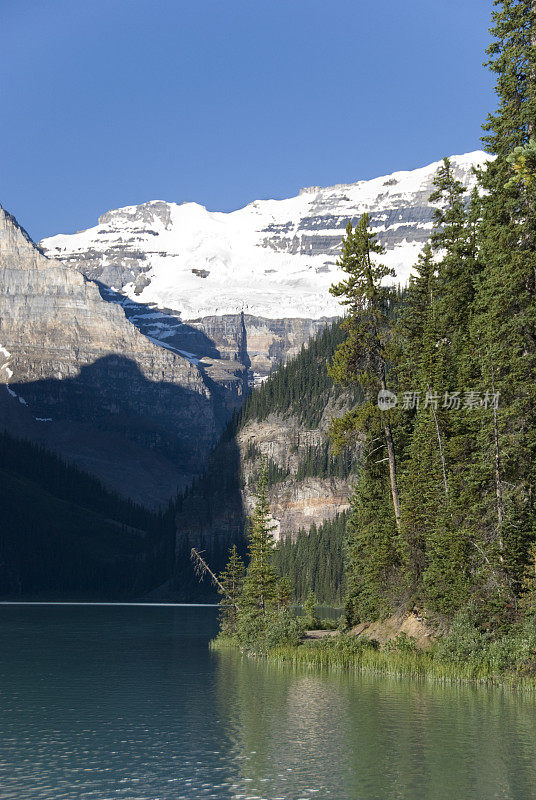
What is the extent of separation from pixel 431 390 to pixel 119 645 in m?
46.0

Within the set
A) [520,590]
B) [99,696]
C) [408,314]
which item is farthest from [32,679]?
[408,314]

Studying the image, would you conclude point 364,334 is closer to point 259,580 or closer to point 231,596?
point 259,580

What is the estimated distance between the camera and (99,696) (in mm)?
46469

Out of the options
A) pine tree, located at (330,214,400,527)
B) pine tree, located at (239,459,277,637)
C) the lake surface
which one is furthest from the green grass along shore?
pine tree, located at (239,459,277,637)

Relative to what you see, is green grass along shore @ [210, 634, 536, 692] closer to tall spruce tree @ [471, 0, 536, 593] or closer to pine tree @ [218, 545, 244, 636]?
tall spruce tree @ [471, 0, 536, 593]

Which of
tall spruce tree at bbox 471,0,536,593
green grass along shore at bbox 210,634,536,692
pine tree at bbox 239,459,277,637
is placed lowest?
green grass along shore at bbox 210,634,536,692

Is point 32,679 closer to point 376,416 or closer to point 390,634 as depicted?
point 390,634

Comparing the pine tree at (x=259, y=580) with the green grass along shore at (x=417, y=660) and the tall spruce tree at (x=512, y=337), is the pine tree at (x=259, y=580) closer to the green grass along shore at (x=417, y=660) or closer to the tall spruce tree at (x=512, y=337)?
the green grass along shore at (x=417, y=660)

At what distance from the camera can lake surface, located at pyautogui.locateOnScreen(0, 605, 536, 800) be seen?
26.0 meters

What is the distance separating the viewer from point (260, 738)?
33.2m

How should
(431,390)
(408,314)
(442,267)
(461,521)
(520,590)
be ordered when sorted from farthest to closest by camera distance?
(408,314) → (442,267) → (431,390) → (461,521) → (520,590)

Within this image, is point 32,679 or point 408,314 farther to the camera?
point 408,314

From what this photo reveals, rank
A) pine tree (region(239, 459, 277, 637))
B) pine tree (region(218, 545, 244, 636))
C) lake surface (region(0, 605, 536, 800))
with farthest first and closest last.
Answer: pine tree (region(218, 545, 244, 636)) → pine tree (region(239, 459, 277, 637)) → lake surface (region(0, 605, 536, 800))

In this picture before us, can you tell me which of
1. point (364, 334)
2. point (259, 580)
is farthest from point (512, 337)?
point (259, 580)
